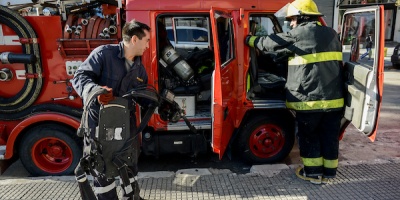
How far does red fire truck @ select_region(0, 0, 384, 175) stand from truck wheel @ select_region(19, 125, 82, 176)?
0.01 meters

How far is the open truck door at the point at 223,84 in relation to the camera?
Result: 9.98ft

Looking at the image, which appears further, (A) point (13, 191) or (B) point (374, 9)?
(A) point (13, 191)

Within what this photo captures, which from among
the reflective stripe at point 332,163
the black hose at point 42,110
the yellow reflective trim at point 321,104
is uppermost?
the yellow reflective trim at point 321,104

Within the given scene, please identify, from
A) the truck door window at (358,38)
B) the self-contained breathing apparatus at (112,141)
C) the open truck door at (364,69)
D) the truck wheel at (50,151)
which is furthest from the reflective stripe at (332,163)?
the truck wheel at (50,151)

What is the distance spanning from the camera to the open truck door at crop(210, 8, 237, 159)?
3041 mm

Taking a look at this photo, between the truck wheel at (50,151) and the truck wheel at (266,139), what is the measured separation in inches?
78.5

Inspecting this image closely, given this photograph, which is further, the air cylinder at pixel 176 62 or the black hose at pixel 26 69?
the air cylinder at pixel 176 62

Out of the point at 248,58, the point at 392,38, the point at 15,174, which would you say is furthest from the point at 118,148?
the point at 392,38

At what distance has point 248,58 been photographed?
→ 3.66 metres

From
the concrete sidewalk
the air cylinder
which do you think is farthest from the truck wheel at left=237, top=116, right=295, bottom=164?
the air cylinder

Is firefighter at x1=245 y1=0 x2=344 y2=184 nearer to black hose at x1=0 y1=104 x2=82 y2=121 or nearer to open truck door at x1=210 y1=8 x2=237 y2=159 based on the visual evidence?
open truck door at x1=210 y1=8 x2=237 y2=159

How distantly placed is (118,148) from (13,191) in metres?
1.62

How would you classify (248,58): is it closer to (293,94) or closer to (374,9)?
(293,94)

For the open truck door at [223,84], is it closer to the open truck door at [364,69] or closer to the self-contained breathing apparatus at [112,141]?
the self-contained breathing apparatus at [112,141]
